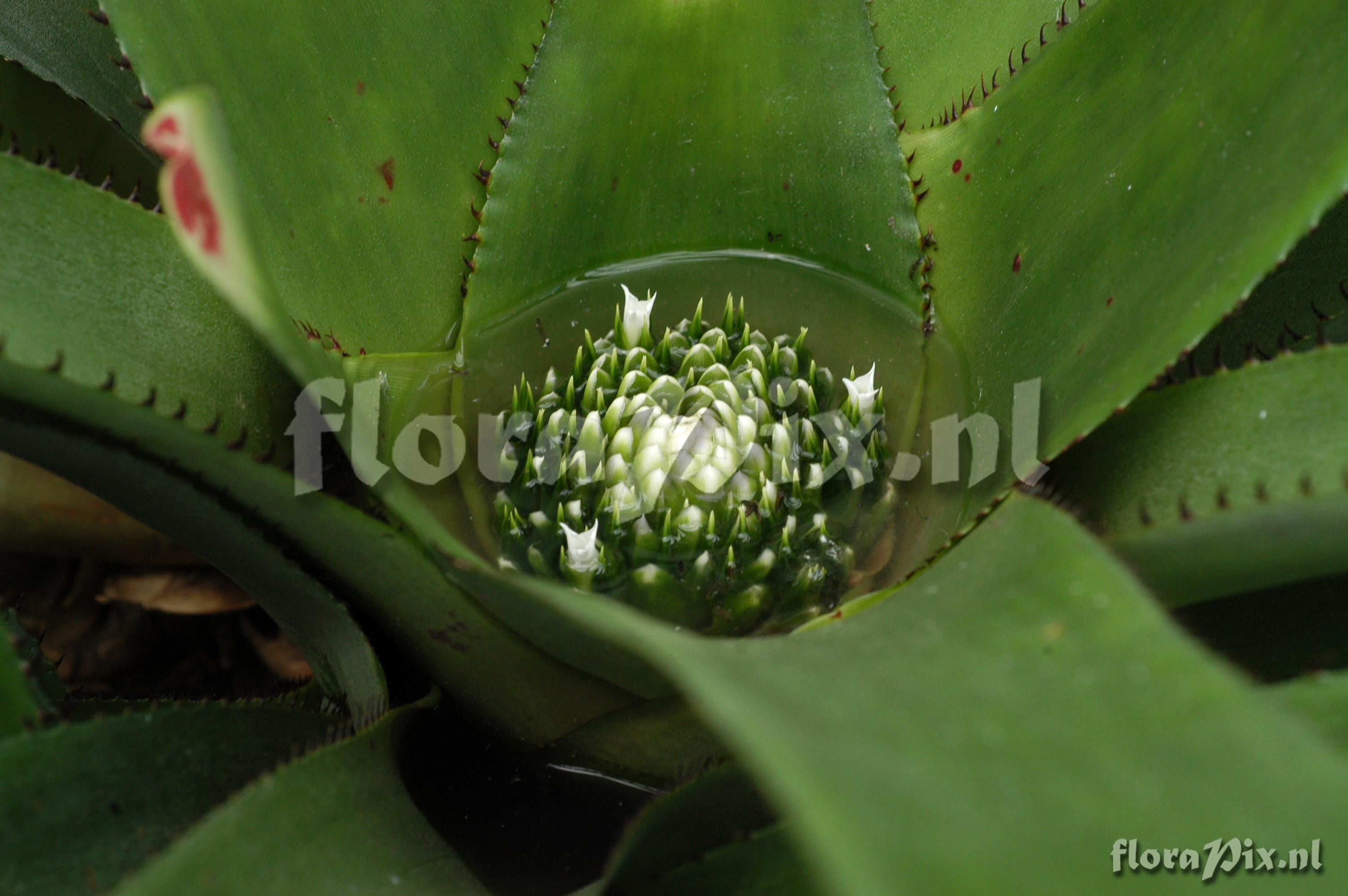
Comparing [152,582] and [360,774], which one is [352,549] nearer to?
[360,774]

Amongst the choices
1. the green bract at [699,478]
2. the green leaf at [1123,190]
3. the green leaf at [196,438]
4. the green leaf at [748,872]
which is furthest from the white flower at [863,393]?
the green leaf at [748,872]

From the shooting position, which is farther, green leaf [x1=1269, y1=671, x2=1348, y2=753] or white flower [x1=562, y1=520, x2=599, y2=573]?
white flower [x1=562, y1=520, x2=599, y2=573]

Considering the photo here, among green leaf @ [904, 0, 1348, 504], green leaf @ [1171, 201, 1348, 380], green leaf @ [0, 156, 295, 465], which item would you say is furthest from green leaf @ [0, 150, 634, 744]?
green leaf @ [1171, 201, 1348, 380]

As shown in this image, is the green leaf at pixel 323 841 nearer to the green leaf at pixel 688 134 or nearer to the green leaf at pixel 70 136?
the green leaf at pixel 688 134

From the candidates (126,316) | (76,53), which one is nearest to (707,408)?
(126,316)

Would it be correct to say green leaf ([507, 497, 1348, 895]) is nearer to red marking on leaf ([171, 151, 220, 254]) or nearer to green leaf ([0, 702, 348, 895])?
red marking on leaf ([171, 151, 220, 254])

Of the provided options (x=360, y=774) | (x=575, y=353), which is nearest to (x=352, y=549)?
(x=360, y=774)

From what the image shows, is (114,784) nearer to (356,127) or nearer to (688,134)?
(356,127)
